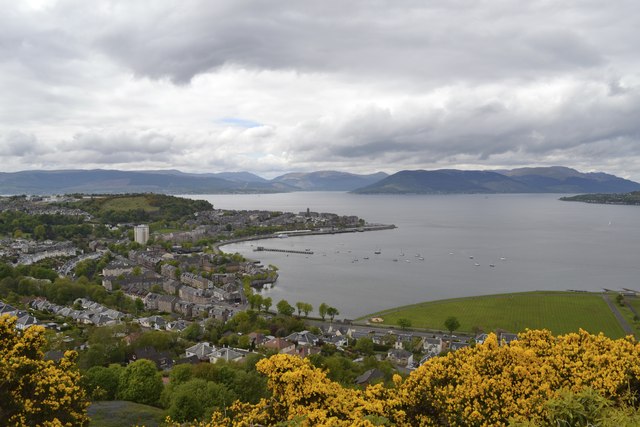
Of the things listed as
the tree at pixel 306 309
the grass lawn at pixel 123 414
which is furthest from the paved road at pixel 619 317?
the grass lawn at pixel 123 414

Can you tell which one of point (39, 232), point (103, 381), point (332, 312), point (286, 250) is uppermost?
point (39, 232)

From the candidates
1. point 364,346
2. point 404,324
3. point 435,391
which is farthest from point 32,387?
point 404,324

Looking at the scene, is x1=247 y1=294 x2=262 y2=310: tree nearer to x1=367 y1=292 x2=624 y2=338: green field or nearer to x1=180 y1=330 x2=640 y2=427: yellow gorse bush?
x1=367 y1=292 x2=624 y2=338: green field

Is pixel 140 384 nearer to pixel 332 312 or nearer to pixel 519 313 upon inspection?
pixel 332 312

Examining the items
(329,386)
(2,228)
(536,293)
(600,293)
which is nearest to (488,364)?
(329,386)

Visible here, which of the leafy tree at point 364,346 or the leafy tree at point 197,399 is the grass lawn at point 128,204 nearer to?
the leafy tree at point 364,346

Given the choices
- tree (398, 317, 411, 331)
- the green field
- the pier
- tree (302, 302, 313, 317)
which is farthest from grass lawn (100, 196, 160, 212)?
tree (398, 317, 411, 331)
